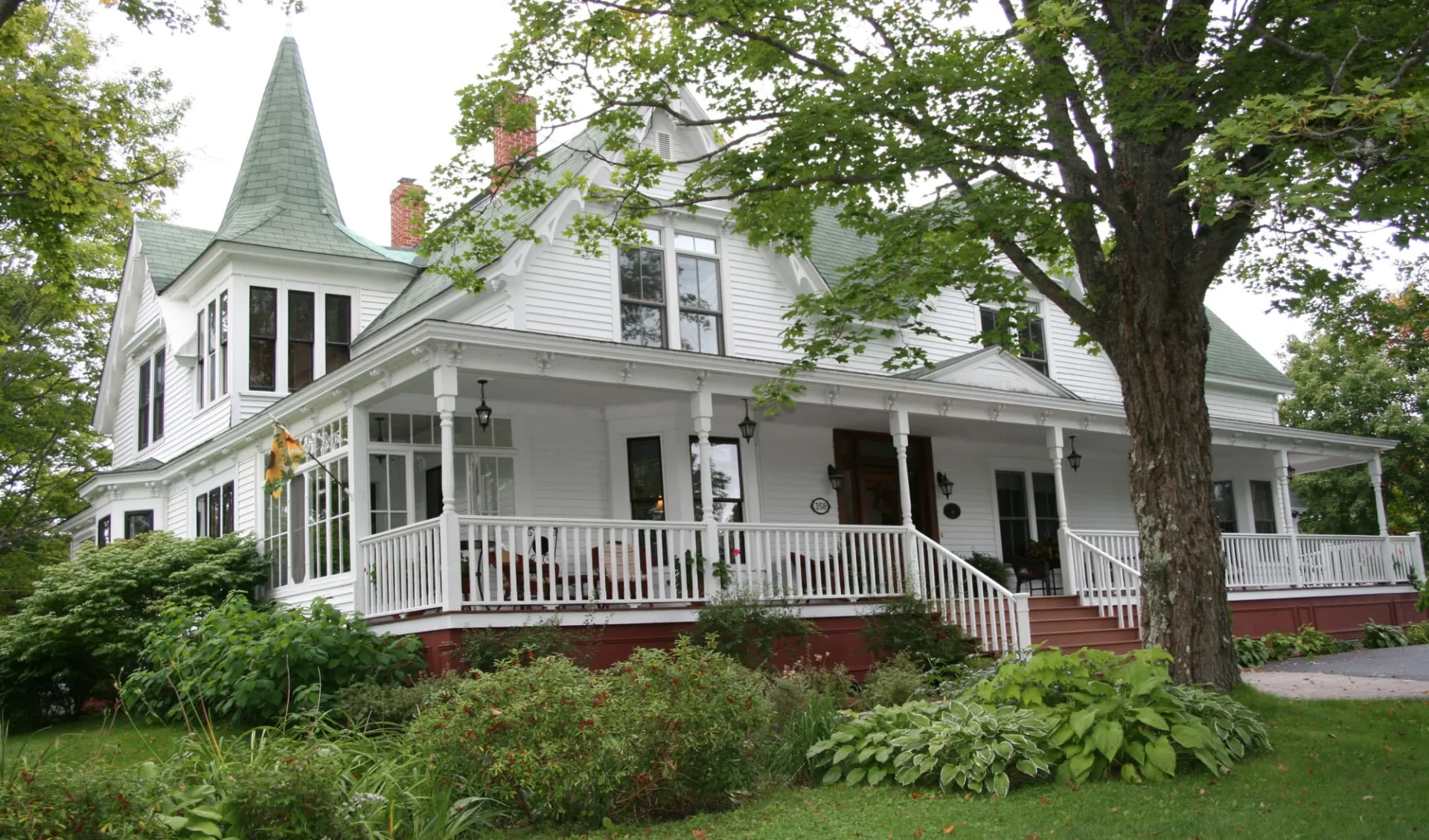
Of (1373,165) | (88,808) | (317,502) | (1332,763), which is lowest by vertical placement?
(1332,763)

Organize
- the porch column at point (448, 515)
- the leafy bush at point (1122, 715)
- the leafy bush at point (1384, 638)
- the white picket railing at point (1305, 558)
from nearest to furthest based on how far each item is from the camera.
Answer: the leafy bush at point (1122, 715), the porch column at point (448, 515), the white picket railing at point (1305, 558), the leafy bush at point (1384, 638)

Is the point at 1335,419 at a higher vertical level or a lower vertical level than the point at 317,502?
higher

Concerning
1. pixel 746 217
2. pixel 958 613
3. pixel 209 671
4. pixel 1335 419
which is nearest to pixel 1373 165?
pixel 746 217

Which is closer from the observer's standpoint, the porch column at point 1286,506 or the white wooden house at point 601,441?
the white wooden house at point 601,441

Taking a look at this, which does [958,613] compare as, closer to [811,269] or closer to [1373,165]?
[811,269]

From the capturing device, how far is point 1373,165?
8.49 meters

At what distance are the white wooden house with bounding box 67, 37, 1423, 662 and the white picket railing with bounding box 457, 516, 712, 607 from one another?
63mm

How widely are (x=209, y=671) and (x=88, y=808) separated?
6.46m

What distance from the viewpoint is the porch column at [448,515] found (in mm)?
11438

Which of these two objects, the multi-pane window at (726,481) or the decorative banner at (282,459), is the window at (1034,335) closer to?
the multi-pane window at (726,481)

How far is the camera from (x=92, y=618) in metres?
14.4

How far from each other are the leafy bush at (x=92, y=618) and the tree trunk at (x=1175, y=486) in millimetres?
10749

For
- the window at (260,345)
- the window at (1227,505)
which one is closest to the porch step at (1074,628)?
the window at (1227,505)

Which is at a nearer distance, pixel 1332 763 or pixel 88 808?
pixel 88 808
